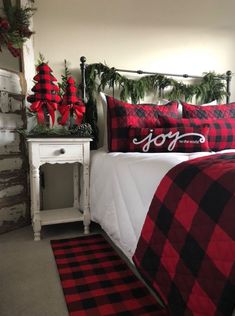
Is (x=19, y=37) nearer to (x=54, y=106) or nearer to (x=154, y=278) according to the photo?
(x=54, y=106)

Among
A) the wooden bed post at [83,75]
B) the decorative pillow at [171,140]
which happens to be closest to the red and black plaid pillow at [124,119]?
the decorative pillow at [171,140]

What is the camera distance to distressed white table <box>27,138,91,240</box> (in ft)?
5.88

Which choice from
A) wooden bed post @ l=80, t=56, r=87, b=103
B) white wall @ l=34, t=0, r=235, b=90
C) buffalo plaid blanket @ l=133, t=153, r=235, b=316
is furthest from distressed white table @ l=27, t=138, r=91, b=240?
A: buffalo plaid blanket @ l=133, t=153, r=235, b=316

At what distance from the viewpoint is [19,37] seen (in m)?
1.94

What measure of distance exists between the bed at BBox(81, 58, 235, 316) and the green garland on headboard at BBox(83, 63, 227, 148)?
106 mm

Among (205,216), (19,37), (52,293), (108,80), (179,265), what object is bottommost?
(52,293)

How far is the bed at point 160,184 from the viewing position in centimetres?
80

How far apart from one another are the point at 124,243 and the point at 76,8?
6.40 ft

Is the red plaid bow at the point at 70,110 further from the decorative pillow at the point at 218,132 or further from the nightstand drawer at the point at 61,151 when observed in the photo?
the decorative pillow at the point at 218,132

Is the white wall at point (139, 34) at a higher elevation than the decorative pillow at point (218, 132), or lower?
higher

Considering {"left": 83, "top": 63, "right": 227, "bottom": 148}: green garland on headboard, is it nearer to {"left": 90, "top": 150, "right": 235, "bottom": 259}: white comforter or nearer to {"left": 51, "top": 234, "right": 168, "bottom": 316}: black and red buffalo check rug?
{"left": 90, "top": 150, "right": 235, "bottom": 259}: white comforter

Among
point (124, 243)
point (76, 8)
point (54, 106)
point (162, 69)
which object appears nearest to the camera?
point (124, 243)

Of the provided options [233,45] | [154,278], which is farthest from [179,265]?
[233,45]

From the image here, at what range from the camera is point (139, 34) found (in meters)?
2.46
